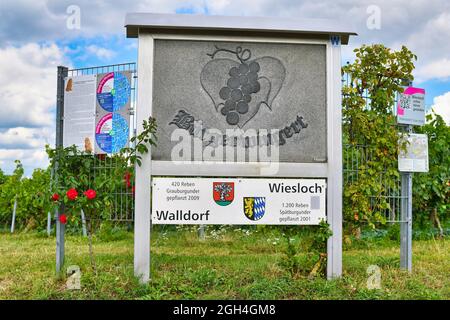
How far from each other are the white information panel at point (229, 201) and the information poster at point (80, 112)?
1.31 m

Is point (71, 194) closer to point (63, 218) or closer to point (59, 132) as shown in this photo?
point (63, 218)

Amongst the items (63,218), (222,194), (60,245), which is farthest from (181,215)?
(60,245)

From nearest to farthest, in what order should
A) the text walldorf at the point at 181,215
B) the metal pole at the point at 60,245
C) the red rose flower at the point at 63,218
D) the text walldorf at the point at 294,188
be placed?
the text walldorf at the point at 181,215 → the text walldorf at the point at 294,188 → the red rose flower at the point at 63,218 → the metal pole at the point at 60,245

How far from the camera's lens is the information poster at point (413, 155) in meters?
7.16

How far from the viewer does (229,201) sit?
6.43 meters

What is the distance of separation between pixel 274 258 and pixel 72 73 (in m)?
4.06

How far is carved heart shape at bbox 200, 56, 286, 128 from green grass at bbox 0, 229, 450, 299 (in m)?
2.02

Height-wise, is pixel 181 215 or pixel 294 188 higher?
pixel 294 188

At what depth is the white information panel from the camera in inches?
251

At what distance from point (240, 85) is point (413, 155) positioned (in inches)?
106

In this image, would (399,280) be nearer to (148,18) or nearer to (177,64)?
(177,64)

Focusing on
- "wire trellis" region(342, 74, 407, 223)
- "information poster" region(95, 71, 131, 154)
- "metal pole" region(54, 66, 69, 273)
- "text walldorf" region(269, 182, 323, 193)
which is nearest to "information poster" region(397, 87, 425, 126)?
"wire trellis" region(342, 74, 407, 223)

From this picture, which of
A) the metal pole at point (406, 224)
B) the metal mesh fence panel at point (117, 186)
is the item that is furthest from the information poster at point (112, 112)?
the metal pole at point (406, 224)

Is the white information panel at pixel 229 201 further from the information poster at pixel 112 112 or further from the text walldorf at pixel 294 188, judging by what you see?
the information poster at pixel 112 112
